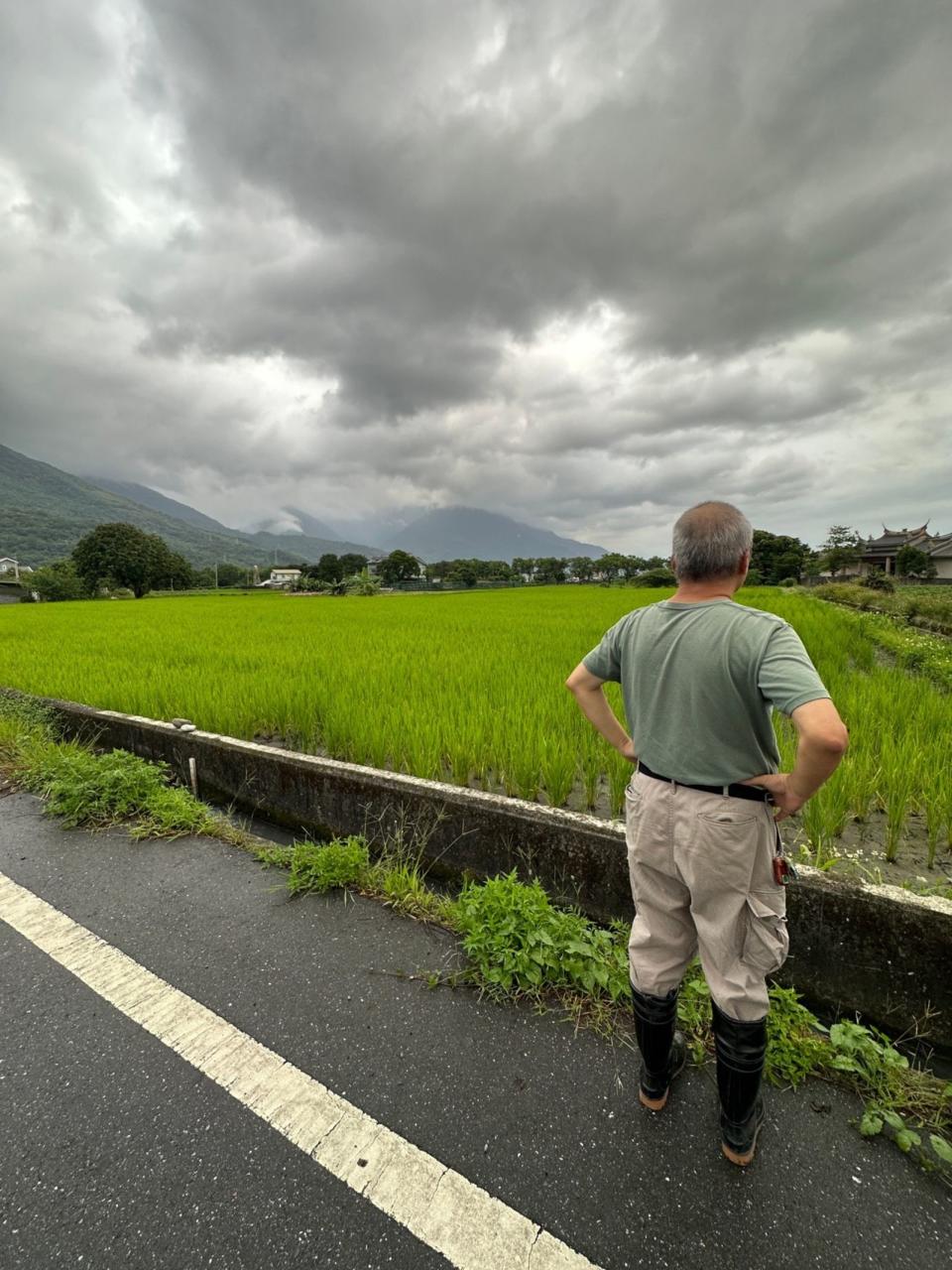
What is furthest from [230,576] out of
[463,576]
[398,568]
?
[463,576]

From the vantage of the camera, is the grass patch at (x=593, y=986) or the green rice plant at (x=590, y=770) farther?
the green rice plant at (x=590, y=770)

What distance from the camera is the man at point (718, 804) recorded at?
48.8 inches

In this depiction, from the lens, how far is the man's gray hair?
128 centimetres

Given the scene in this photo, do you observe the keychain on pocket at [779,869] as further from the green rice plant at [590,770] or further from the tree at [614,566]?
the tree at [614,566]

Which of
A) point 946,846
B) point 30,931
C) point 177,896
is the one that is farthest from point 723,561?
point 30,931

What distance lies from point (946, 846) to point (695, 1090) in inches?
75.9

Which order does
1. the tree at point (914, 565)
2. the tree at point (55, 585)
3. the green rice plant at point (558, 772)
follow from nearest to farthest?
the green rice plant at point (558, 772) → the tree at point (914, 565) → the tree at point (55, 585)

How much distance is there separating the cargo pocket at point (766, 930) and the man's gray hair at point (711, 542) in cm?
80

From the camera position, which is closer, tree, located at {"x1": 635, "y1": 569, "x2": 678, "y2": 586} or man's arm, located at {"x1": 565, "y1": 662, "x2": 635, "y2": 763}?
man's arm, located at {"x1": 565, "y1": 662, "x2": 635, "y2": 763}

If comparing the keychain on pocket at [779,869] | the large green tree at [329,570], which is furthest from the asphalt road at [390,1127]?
the large green tree at [329,570]

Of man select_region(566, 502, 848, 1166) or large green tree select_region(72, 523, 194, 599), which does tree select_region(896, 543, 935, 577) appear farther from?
large green tree select_region(72, 523, 194, 599)

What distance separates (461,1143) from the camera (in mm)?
1272

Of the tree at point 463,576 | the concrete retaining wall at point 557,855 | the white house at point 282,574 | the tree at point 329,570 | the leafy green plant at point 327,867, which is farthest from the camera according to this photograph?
the white house at point 282,574

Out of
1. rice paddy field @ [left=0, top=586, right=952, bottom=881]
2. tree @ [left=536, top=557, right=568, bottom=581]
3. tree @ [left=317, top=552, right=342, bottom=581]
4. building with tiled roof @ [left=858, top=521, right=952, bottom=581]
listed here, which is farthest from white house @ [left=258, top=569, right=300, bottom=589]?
rice paddy field @ [left=0, top=586, right=952, bottom=881]
